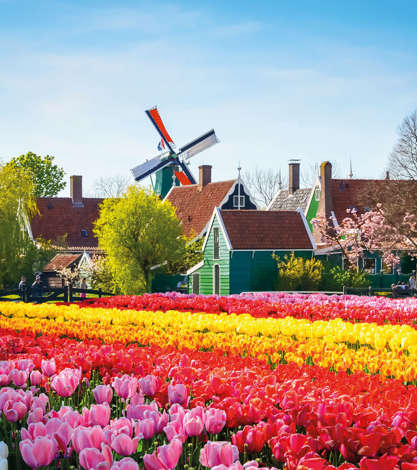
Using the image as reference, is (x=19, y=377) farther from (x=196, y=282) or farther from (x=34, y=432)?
(x=196, y=282)

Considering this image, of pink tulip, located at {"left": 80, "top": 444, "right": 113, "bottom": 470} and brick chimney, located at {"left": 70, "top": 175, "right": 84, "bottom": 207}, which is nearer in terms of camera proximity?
pink tulip, located at {"left": 80, "top": 444, "right": 113, "bottom": 470}

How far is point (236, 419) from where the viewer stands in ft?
17.2

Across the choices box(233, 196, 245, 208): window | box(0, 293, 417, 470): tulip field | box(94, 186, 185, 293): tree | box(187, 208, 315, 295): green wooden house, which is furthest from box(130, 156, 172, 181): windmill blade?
box(0, 293, 417, 470): tulip field

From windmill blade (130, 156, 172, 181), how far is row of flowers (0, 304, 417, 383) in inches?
1862

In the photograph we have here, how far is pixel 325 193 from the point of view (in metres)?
53.4

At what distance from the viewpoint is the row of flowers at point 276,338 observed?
28.8 feet

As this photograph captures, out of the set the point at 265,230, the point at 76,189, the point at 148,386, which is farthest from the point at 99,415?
the point at 76,189

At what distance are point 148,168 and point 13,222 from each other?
25236 mm

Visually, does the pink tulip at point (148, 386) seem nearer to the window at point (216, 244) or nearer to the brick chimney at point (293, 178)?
the window at point (216, 244)

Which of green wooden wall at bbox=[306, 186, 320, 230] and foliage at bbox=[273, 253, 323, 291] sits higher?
green wooden wall at bbox=[306, 186, 320, 230]

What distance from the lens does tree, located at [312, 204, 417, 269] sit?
44406 mm

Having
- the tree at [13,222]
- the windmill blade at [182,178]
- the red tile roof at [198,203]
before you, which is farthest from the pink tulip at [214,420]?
the windmill blade at [182,178]

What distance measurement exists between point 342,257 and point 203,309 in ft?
89.5

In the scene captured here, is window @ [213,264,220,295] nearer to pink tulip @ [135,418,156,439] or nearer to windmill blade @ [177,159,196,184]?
windmill blade @ [177,159,196,184]
